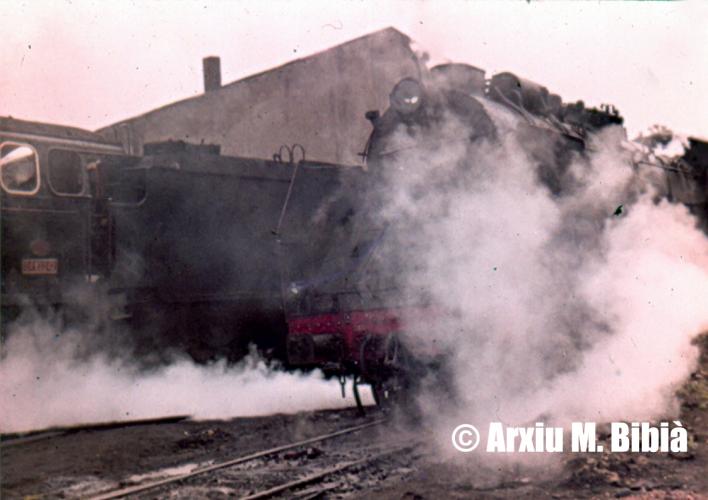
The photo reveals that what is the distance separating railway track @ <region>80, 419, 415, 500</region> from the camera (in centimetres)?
479

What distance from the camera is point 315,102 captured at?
59.6ft

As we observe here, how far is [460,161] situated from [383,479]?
10.2 ft

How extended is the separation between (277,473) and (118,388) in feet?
11.3

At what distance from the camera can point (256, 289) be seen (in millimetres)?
9484

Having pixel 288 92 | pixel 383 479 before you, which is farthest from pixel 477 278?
pixel 288 92

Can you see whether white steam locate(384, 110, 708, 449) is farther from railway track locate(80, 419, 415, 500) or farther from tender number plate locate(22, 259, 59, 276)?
tender number plate locate(22, 259, 59, 276)

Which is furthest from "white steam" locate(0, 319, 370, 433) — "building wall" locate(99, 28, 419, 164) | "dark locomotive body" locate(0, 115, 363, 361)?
"building wall" locate(99, 28, 419, 164)

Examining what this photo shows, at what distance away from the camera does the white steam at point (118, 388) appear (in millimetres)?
7250

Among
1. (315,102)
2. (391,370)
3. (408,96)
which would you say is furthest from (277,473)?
(315,102)

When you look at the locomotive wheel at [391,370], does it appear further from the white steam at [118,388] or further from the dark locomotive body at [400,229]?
the white steam at [118,388]

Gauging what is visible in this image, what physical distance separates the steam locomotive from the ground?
89 cm

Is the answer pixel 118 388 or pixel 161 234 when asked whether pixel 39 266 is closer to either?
pixel 161 234

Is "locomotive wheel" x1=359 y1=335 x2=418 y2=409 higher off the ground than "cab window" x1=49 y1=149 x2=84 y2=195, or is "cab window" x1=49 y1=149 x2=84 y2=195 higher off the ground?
"cab window" x1=49 y1=149 x2=84 y2=195

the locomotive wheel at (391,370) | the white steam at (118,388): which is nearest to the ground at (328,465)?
the locomotive wheel at (391,370)
